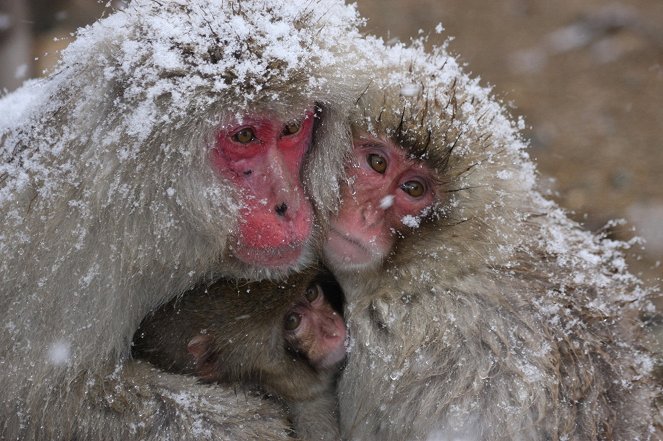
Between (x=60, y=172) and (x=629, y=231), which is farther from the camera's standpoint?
(x=629, y=231)

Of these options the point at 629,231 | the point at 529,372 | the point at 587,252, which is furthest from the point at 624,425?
the point at 629,231

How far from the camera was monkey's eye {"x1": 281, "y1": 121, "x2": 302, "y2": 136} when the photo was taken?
8.84 ft

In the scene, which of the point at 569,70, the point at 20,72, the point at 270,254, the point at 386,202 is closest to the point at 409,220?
the point at 386,202

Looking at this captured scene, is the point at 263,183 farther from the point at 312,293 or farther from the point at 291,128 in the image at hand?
Answer: the point at 312,293

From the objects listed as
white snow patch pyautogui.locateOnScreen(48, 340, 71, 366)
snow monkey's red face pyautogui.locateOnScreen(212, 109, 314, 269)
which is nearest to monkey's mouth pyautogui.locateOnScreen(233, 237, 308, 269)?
snow monkey's red face pyautogui.locateOnScreen(212, 109, 314, 269)

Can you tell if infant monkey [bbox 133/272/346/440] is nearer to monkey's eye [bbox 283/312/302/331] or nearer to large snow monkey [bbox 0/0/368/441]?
monkey's eye [bbox 283/312/302/331]

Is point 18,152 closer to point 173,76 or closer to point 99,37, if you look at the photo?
point 99,37

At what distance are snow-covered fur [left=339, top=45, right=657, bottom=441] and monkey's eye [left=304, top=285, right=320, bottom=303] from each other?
4.6 inches

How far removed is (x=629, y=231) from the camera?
561 centimetres

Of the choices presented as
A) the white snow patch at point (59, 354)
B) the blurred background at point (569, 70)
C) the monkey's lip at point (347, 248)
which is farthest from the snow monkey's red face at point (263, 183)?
the blurred background at point (569, 70)

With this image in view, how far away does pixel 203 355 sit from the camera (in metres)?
3.00

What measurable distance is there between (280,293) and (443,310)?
1.81 ft

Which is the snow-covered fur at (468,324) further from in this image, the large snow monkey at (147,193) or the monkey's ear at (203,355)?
the monkey's ear at (203,355)

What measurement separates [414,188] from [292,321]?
621 mm
